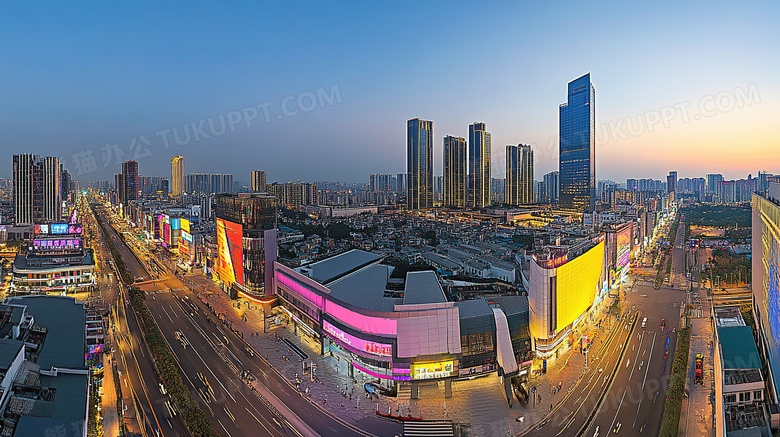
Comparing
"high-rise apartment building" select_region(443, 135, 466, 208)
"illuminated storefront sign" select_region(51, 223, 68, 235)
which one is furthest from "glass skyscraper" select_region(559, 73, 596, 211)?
"illuminated storefront sign" select_region(51, 223, 68, 235)

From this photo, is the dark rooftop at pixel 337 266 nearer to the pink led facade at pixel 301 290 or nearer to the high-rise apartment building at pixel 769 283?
the pink led facade at pixel 301 290

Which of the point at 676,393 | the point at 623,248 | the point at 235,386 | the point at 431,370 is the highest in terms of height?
the point at 623,248

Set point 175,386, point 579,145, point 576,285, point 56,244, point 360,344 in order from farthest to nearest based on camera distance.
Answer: point 579,145, point 56,244, point 576,285, point 360,344, point 175,386

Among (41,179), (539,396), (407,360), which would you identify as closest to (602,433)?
(539,396)

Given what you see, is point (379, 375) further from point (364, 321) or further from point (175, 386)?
point (175, 386)

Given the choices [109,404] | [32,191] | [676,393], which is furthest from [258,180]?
[676,393]

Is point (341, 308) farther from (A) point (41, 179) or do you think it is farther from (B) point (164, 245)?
(A) point (41, 179)
